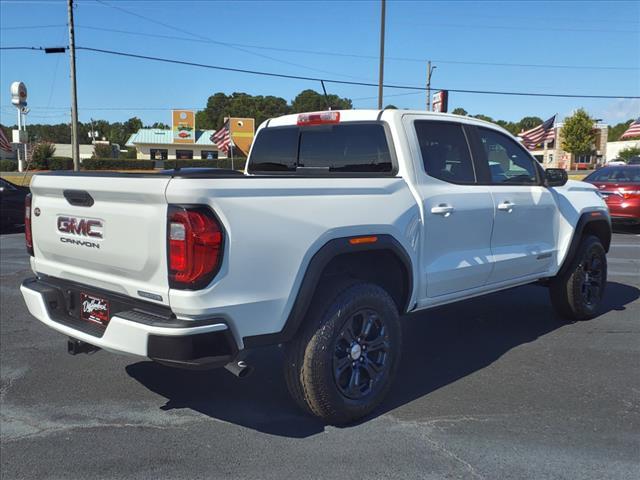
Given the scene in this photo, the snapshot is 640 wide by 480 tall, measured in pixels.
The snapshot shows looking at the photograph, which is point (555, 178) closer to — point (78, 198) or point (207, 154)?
point (78, 198)

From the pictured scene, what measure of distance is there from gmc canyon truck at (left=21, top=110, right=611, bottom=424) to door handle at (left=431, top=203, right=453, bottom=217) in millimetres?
12

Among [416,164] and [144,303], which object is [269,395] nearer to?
[144,303]

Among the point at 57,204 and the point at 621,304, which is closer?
the point at 57,204

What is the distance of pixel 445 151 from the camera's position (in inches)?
176

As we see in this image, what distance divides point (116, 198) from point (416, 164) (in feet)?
6.70

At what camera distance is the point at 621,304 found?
22.2 ft

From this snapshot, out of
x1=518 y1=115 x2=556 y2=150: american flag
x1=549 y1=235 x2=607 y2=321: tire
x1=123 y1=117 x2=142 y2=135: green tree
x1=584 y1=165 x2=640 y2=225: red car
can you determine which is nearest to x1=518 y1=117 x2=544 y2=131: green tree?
x1=123 y1=117 x2=142 y2=135: green tree

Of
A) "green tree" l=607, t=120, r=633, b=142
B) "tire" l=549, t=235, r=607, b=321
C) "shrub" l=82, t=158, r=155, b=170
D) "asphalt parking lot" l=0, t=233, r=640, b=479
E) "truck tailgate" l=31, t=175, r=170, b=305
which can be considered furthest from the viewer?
"green tree" l=607, t=120, r=633, b=142

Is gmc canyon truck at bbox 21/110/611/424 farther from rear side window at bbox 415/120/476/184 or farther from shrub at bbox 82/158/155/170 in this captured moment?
shrub at bbox 82/158/155/170

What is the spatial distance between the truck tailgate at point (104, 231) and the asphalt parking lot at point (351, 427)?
946 millimetres

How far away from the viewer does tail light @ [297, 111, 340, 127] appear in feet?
15.1

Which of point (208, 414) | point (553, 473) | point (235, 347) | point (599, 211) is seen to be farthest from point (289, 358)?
point (599, 211)

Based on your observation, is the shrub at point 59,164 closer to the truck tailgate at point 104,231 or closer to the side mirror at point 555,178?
the truck tailgate at point 104,231

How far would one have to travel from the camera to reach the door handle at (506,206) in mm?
4688
